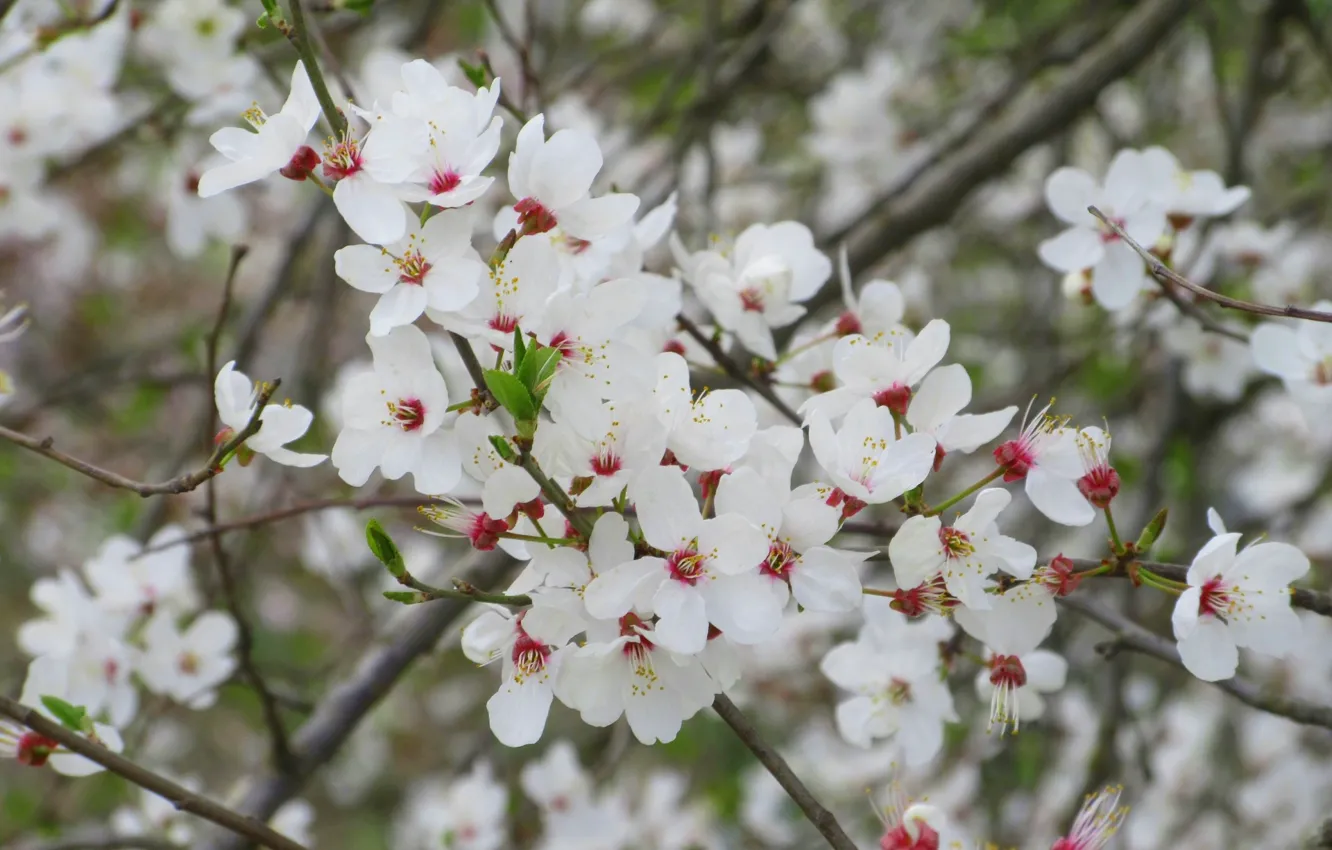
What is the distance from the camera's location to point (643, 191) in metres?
2.47

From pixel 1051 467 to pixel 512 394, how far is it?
21.0 inches

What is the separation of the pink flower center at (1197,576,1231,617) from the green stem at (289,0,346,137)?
899mm

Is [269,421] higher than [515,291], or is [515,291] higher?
[515,291]

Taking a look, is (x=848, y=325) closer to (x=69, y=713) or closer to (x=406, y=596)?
(x=406, y=596)

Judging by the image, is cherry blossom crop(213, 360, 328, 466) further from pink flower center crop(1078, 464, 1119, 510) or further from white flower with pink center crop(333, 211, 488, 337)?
pink flower center crop(1078, 464, 1119, 510)

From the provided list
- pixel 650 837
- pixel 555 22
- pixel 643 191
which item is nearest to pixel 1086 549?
pixel 650 837

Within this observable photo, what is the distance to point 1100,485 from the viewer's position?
1114mm

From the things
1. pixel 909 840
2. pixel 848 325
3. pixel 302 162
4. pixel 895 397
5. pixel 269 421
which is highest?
pixel 302 162

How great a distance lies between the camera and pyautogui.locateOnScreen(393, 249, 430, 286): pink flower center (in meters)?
1.00

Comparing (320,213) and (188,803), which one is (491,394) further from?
(320,213)

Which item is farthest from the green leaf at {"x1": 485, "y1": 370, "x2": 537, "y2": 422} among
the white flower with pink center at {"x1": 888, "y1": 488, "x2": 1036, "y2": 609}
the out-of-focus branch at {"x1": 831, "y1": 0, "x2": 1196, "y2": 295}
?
the out-of-focus branch at {"x1": 831, "y1": 0, "x2": 1196, "y2": 295}

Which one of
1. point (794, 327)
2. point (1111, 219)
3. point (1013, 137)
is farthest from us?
point (1013, 137)

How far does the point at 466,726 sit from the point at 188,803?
2.83 metres

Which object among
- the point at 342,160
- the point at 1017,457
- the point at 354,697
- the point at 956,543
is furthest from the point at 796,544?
the point at 354,697
